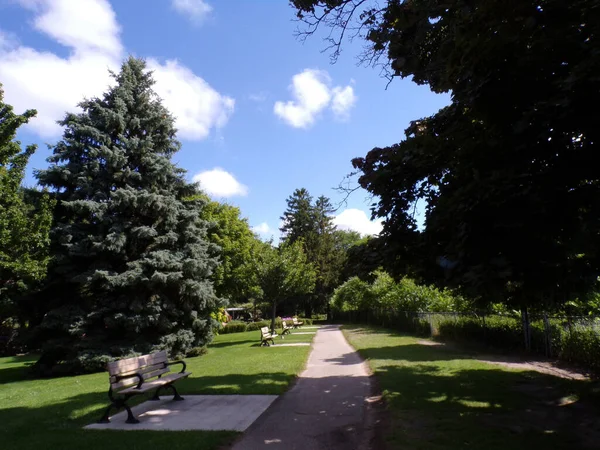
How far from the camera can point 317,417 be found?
6.36m

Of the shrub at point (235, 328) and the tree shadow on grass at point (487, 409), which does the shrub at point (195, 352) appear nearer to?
the tree shadow on grass at point (487, 409)

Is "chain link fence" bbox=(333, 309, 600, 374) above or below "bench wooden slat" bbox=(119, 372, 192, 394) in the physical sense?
above

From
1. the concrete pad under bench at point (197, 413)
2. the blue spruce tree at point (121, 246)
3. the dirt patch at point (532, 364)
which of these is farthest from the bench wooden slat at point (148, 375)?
the dirt patch at point (532, 364)

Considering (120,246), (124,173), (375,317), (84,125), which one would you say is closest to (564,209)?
(120,246)

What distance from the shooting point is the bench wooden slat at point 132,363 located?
6.93 m

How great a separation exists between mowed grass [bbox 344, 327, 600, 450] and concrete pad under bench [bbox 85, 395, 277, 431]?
7.09 ft

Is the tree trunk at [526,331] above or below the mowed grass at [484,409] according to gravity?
above

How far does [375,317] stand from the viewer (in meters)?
32.9

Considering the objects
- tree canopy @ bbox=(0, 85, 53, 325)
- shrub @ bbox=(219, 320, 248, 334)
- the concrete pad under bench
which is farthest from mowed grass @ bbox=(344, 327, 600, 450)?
shrub @ bbox=(219, 320, 248, 334)

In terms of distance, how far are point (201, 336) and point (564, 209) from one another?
15.9 m

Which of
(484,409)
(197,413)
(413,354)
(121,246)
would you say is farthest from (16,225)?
(484,409)

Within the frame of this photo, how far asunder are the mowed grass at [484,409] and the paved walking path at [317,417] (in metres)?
0.45

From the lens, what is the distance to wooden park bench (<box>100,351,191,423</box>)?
6.65 metres

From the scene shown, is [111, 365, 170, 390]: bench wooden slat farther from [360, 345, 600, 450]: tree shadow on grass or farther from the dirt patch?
the dirt patch
